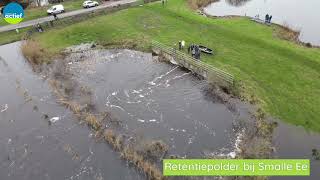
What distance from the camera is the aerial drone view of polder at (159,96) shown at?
29500 mm

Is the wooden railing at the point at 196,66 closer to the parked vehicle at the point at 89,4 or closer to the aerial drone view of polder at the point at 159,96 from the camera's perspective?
the aerial drone view of polder at the point at 159,96

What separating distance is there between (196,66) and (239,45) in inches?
376

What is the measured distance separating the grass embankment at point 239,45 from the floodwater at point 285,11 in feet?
16.6

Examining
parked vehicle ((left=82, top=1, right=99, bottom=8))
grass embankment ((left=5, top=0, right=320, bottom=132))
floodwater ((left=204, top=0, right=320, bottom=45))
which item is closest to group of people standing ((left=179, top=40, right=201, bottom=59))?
grass embankment ((left=5, top=0, right=320, bottom=132))

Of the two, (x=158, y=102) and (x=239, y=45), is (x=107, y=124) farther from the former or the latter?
(x=239, y=45)

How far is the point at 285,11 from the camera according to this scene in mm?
65188

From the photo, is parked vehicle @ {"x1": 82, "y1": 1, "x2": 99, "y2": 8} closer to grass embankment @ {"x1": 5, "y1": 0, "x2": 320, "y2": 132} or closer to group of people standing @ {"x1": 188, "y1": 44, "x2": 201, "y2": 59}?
grass embankment @ {"x1": 5, "y1": 0, "x2": 320, "y2": 132}

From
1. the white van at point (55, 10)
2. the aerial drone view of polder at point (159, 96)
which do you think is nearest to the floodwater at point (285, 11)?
the aerial drone view of polder at point (159, 96)

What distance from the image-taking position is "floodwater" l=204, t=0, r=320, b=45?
184 feet

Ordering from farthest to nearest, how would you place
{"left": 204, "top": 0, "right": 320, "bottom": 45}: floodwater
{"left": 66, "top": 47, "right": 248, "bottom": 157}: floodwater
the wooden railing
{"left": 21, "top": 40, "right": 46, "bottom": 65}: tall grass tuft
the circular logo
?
1. the circular logo
2. {"left": 204, "top": 0, "right": 320, "bottom": 45}: floodwater
3. {"left": 21, "top": 40, "right": 46, "bottom": 65}: tall grass tuft
4. the wooden railing
5. {"left": 66, "top": 47, "right": 248, "bottom": 157}: floodwater

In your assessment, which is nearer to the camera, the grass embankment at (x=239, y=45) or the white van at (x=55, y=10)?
the grass embankment at (x=239, y=45)

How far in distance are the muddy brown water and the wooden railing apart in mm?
1065

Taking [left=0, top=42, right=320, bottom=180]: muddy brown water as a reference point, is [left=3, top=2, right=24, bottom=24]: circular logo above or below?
above

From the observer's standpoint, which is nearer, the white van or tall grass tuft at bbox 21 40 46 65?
tall grass tuft at bbox 21 40 46 65
